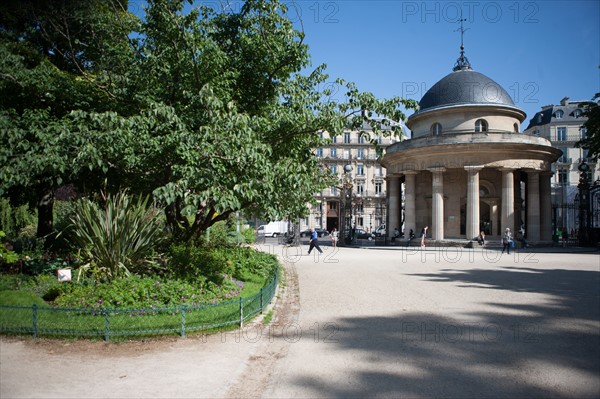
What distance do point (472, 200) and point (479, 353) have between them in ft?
85.7

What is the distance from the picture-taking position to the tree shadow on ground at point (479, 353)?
5.14 meters

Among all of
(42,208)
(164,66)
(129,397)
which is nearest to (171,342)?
(129,397)

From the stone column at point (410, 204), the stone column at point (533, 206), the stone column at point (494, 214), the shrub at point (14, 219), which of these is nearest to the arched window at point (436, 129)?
the stone column at point (410, 204)

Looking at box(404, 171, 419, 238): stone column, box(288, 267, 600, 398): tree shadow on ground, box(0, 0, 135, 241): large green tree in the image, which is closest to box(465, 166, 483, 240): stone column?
box(404, 171, 419, 238): stone column

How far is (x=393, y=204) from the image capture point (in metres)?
36.8

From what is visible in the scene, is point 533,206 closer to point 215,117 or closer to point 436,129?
point 436,129

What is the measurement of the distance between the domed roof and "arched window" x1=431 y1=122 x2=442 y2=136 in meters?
1.53

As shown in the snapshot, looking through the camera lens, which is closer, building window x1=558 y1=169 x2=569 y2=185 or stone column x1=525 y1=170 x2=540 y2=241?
stone column x1=525 y1=170 x2=540 y2=241

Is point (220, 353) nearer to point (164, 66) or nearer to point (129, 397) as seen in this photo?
point (129, 397)

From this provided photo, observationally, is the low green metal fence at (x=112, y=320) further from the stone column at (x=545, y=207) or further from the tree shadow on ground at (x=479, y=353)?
the stone column at (x=545, y=207)

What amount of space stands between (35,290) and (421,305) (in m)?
9.16

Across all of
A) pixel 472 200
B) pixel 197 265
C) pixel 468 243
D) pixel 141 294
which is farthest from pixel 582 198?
pixel 141 294

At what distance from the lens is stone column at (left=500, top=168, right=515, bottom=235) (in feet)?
97.6

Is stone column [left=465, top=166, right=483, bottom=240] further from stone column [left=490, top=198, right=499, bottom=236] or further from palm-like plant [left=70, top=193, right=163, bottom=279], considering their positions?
palm-like plant [left=70, top=193, right=163, bottom=279]
